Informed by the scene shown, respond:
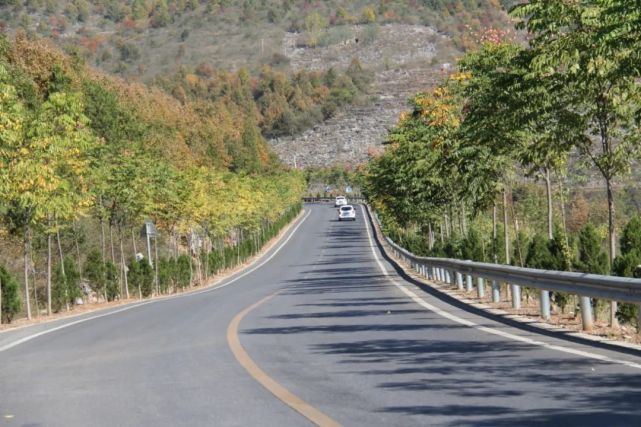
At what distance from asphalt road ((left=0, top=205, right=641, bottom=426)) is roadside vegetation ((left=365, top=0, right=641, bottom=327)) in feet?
11.4

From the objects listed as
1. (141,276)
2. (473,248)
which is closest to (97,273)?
(141,276)

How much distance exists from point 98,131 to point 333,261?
2246 centimetres

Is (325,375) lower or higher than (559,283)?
lower

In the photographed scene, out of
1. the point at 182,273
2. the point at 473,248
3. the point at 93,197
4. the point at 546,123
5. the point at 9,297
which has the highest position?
the point at 546,123

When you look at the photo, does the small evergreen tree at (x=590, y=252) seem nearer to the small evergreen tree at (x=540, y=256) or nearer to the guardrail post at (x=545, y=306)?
the small evergreen tree at (x=540, y=256)

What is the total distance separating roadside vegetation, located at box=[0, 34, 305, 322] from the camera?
2891 cm

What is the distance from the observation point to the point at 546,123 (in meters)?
18.0

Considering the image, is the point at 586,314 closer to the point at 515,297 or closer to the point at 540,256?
the point at 515,297

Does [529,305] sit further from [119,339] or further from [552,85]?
[119,339]

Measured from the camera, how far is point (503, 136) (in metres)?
22.5

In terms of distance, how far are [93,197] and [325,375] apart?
92.6 feet

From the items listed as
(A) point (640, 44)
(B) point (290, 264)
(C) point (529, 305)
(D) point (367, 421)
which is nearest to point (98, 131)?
(B) point (290, 264)

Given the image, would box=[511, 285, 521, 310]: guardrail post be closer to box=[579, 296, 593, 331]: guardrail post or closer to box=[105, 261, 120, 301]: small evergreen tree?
box=[579, 296, 593, 331]: guardrail post

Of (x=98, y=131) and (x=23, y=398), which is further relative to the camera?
(x=98, y=131)
